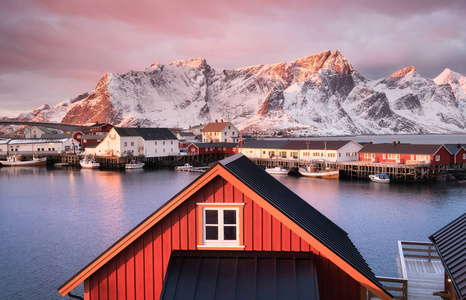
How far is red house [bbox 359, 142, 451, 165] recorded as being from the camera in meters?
60.2

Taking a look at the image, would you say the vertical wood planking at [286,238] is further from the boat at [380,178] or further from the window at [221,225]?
the boat at [380,178]

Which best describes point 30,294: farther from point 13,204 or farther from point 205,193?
point 13,204

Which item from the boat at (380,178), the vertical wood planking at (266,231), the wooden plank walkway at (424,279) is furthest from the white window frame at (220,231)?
the boat at (380,178)

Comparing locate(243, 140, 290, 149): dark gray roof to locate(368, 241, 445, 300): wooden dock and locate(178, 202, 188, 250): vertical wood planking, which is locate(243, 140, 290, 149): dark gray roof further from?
locate(178, 202, 188, 250): vertical wood planking

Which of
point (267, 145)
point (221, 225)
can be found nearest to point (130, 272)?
point (221, 225)

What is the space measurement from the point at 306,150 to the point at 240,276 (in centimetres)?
6861

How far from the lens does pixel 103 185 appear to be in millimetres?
56625

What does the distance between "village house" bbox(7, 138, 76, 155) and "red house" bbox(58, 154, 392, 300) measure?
338ft

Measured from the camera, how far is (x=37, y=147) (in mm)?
101500

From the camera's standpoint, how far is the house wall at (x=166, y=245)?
736 cm

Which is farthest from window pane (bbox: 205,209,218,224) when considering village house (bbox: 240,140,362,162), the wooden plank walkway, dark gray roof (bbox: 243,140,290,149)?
dark gray roof (bbox: 243,140,290,149)

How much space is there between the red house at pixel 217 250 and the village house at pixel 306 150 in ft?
207

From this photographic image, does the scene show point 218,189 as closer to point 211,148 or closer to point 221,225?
A: point 221,225

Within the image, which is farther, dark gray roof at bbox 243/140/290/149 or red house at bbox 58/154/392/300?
dark gray roof at bbox 243/140/290/149
